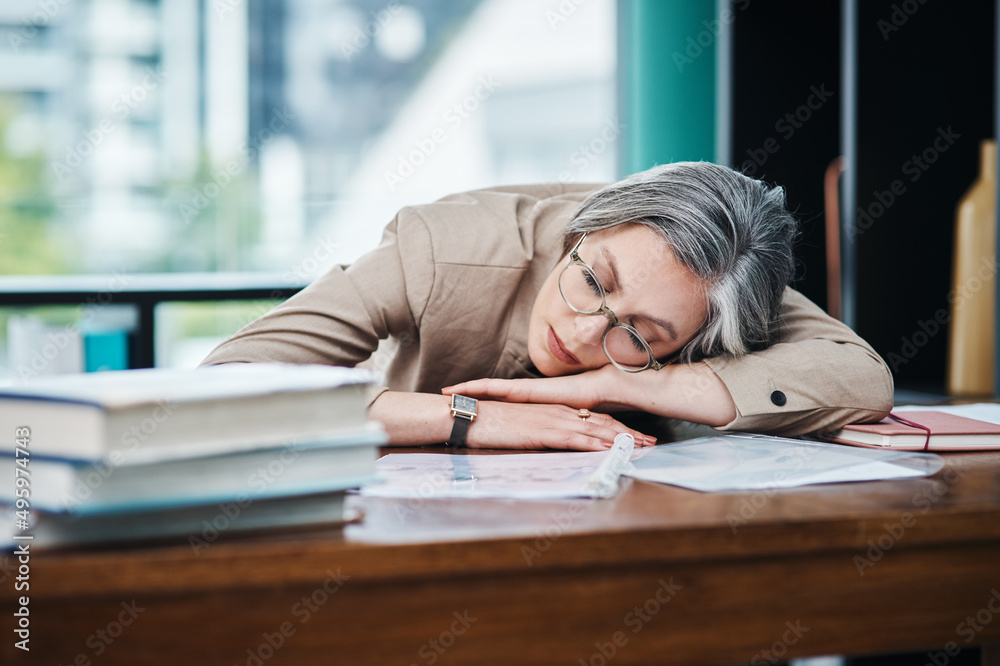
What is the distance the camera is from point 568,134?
494 centimetres

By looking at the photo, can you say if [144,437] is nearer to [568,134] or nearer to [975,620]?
[975,620]

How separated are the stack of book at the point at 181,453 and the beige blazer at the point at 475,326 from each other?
0.59 metres

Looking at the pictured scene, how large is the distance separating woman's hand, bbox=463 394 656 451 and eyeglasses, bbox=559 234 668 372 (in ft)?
0.45

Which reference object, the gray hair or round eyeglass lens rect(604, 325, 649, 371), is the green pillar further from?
round eyeglass lens rect(604, 325, 649, 371)

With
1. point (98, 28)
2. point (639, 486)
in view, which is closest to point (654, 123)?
point (639, 486)

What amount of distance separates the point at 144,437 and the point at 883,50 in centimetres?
218

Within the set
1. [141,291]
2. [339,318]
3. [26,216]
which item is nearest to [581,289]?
[339,318]

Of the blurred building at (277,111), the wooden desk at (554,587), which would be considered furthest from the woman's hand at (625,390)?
the blurred building at (277,111)

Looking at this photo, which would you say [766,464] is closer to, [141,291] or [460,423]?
[460,423]

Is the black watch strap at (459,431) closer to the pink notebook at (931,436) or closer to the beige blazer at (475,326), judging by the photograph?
the beige blazer at (475,326)

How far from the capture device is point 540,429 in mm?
1092

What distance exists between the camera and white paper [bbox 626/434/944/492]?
830mm

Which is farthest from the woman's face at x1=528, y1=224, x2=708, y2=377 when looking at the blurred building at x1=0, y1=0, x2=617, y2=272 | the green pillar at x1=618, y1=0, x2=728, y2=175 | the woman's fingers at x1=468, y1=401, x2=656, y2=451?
the blurred building at x1=0, y1=0, x2=617, y2=272

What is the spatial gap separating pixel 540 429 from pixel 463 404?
113 millimetres
